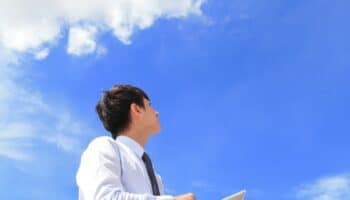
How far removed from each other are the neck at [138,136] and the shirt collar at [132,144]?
0.03 m

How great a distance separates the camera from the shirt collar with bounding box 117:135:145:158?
325 cm

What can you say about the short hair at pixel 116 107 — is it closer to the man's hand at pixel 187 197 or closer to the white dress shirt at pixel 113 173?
the white dress shirt at pixel 113 173

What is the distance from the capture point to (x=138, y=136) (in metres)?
3.35

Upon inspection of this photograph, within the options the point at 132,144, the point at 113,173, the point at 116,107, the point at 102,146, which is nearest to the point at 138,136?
the point at 132,144

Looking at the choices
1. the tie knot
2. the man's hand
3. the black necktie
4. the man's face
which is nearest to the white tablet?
the man's hand

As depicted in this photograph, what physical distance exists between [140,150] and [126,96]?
38 cm

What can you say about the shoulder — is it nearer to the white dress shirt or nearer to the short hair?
the white dress shirt

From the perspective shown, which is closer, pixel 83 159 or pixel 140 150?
pixel 83 159

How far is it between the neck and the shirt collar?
30 mm

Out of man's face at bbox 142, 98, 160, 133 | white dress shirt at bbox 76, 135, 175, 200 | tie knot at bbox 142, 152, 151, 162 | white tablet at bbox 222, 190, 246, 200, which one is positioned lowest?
white tablet at bbox 222, 190, 246, 200

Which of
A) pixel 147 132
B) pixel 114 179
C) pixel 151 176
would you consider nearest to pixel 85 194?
pixel 114 179

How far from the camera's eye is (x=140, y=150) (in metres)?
3.30

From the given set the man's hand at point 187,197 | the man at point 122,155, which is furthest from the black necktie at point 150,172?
Answer: the man's hand at point 187,197

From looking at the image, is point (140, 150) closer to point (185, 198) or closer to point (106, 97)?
point (106, 97)
